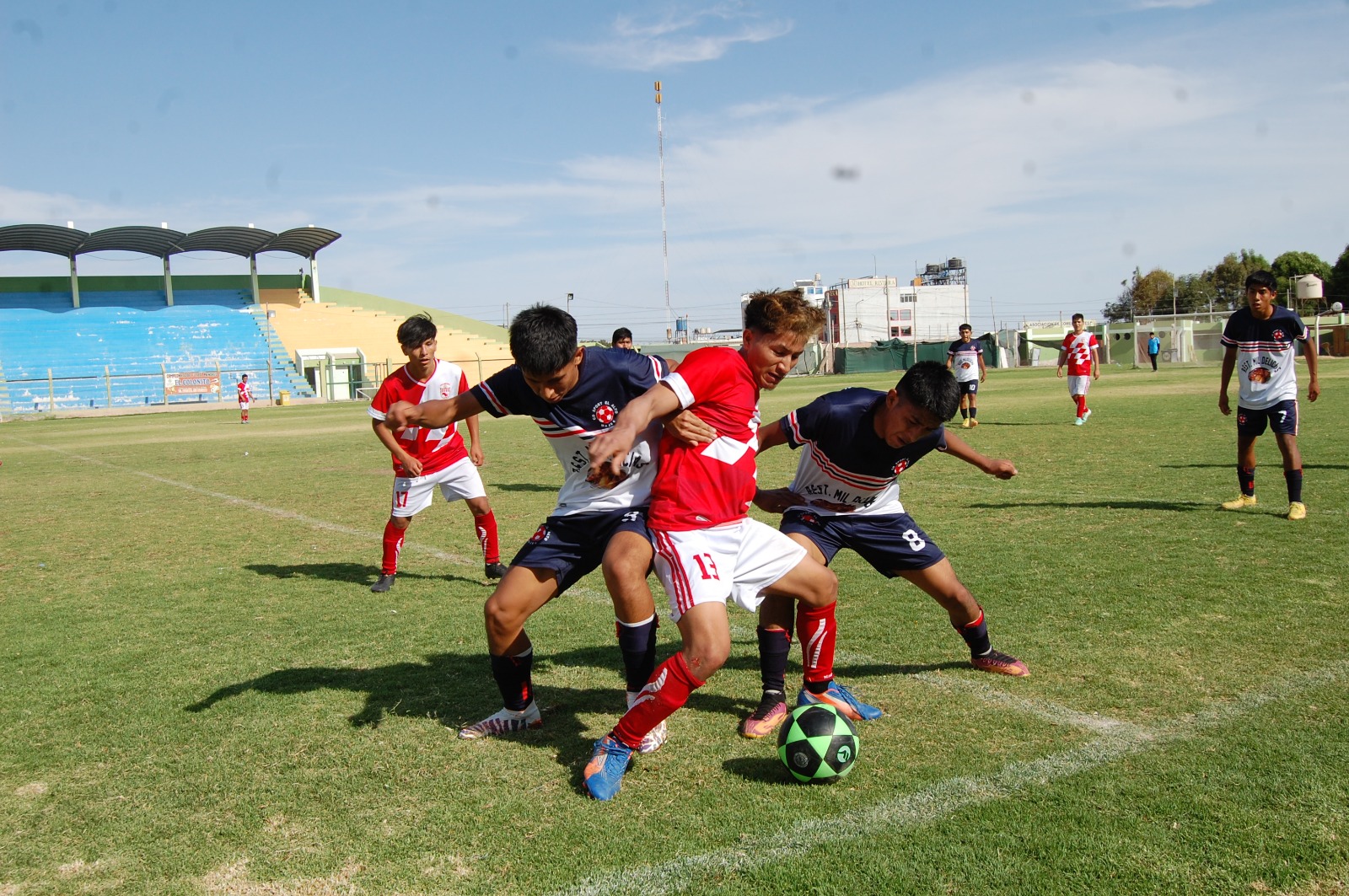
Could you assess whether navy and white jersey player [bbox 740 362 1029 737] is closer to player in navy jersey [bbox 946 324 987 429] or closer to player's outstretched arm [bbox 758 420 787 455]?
player's outstretched arm [bbox 758 420 787 455]

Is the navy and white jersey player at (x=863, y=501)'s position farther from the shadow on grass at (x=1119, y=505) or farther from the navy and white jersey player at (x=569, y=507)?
the shadow on grass at (x=1119, y=505)

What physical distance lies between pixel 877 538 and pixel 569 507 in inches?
63.6

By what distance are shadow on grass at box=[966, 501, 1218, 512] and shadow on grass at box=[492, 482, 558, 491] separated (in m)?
5.83

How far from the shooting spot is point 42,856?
353 centimetres

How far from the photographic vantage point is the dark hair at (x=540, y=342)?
163 inches

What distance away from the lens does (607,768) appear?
3.90m

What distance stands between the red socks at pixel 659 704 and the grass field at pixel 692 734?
21 centimetres

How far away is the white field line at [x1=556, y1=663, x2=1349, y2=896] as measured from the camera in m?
3.20

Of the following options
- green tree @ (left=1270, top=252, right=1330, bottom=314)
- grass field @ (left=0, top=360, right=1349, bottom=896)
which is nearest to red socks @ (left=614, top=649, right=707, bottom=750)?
grass field @ (left=0, top=360, right=1349, bottom=896)

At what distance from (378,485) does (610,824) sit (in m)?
11.8

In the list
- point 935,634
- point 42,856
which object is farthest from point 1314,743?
point 42,856

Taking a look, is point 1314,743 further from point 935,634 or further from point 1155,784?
point 935,634

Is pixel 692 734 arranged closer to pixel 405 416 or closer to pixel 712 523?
pixel 712 523

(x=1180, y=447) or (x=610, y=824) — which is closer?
(x=610, y=824)
